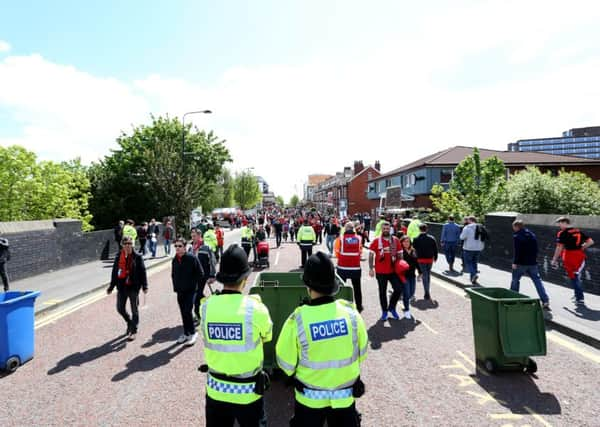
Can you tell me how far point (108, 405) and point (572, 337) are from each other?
716cm

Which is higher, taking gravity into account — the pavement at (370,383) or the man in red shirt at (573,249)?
the man in red shirt at (573,249)

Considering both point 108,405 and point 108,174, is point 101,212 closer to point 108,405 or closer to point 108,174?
point 108,174

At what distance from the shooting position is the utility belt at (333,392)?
2467 mm

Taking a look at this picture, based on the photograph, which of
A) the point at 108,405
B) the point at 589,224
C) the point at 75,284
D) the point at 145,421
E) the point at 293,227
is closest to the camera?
the point at 145,421

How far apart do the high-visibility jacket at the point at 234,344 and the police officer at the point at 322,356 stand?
0.20 metres

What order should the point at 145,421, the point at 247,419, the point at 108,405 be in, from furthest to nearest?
the point at 108,405
the point at 145,421
the point at 247,419

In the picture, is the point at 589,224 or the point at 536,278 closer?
the point at 536,278

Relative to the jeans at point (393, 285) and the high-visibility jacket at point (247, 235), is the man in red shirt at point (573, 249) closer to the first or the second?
the jeans at point (393, 285)

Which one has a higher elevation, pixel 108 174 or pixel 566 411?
pixel 108 174

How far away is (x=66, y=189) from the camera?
2966 cm

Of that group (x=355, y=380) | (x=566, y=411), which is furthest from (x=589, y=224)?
(x=355, y=380)

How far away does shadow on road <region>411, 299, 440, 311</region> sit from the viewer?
8.27 metres

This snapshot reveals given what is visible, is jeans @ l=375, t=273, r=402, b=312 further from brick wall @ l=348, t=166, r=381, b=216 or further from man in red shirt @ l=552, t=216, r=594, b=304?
brick wall @ l=348, t=166, r=381, b=216

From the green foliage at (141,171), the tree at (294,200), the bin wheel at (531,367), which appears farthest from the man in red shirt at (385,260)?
the tree at (294,200)
